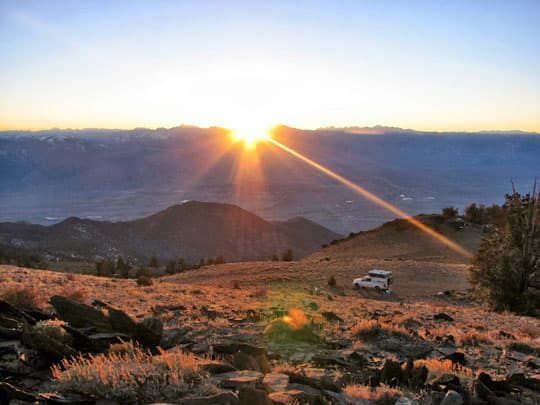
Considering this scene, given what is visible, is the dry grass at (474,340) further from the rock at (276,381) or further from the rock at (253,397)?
the rock at (253,397)

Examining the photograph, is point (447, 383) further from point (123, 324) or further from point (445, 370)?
point (123, 324)

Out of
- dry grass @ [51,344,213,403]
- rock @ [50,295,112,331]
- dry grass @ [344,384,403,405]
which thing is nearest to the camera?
dry grass @ [51,344,213,403]

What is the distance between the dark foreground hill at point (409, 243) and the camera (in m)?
50.8

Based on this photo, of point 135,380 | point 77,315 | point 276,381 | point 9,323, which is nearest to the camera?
point 135,380

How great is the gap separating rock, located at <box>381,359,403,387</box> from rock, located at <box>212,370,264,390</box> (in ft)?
7.48

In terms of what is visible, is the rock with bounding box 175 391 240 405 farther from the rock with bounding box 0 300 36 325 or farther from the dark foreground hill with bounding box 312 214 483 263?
the dark foreground hill with bounding box 312 214 483 263

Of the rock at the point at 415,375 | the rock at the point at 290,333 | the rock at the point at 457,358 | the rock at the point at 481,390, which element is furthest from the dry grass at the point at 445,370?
the rock at the point at 290,333

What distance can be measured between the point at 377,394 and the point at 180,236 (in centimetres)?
8847

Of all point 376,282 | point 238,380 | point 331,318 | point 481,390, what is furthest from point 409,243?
point 238,380

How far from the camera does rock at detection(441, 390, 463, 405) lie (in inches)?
255

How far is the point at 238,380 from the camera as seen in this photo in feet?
21.3

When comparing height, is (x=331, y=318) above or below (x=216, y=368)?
below

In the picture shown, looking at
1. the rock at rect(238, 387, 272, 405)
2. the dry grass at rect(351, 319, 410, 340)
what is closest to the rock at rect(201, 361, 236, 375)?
the rock at rect(238, 387, 272, 405)

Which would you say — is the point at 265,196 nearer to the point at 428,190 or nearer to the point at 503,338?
the point at 428,190
